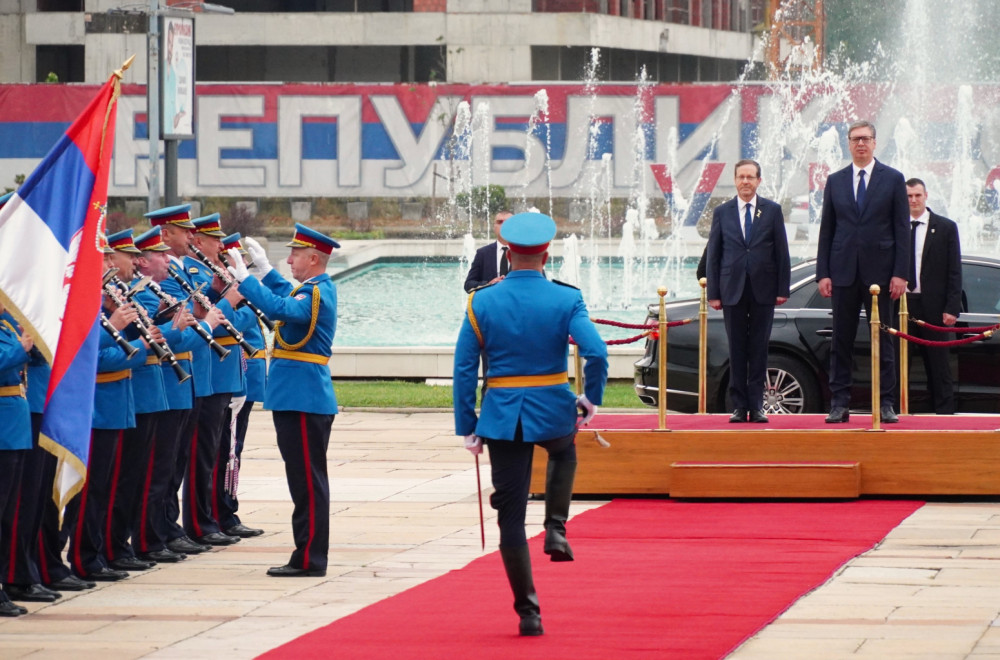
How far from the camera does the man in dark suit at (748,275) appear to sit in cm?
1218

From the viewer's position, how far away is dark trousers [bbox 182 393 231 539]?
34.1ft

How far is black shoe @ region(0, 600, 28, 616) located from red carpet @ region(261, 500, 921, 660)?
1.48m

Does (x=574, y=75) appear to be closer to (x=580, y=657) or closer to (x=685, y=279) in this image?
(x=685, y=279)

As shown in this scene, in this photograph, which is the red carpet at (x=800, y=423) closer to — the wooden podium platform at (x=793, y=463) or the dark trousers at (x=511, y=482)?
the wooden podium platform at (x=793, y=463)

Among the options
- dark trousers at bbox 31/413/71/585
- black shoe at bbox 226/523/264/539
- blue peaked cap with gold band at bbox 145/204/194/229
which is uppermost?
blue peaked cap with gold band at bbox 145/204/194/229

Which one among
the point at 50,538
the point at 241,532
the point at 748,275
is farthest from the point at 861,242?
the point at 50,538

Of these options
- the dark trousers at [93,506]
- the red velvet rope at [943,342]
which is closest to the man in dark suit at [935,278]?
the red velvet rope at [943,342]

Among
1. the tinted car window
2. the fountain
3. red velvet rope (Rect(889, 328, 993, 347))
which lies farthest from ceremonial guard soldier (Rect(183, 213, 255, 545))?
the fountain

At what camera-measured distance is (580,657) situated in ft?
22.9

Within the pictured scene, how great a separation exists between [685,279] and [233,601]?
25.1m

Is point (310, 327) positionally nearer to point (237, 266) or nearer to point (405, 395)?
point (237, 266)

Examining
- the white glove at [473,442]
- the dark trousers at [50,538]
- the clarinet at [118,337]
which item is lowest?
the dark trousers at [50,538]

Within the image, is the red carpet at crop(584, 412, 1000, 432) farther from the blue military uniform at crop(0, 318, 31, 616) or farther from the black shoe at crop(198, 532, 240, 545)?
the blue military uniform at crop(0, 318, 31, 616)

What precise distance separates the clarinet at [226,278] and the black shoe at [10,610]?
201cm
